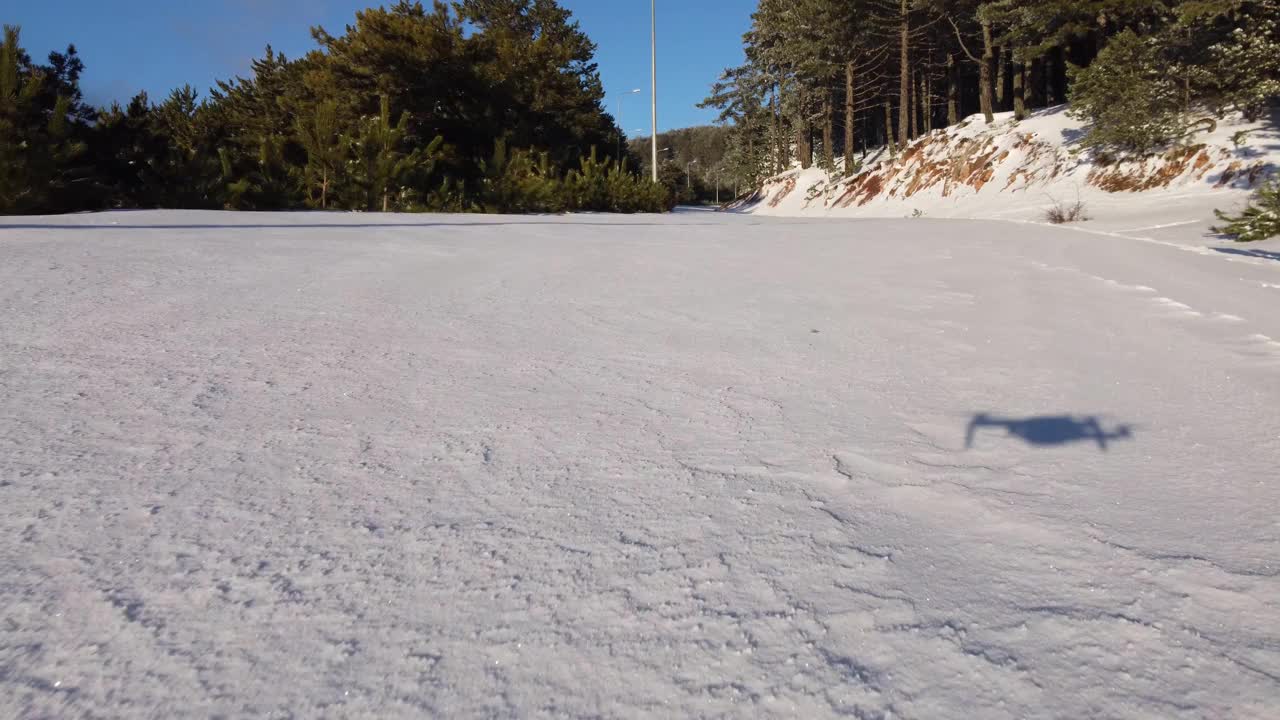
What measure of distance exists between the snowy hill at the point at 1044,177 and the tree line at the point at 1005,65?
0.51m

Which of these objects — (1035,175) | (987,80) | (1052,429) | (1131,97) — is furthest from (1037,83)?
(1052,429)

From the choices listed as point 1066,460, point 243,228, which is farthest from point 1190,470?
point 243,228

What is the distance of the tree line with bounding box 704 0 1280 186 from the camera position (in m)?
11.5

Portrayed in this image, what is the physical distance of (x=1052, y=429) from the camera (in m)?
1.86

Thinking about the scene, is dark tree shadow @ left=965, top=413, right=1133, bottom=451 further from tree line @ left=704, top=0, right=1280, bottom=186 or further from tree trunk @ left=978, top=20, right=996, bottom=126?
tree trunk @ left=978, top=20, right=996, bottom=126

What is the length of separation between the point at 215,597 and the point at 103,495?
19.1 inches

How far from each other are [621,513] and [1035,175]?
692 inches

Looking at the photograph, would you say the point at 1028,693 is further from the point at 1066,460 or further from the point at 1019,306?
the point at 1019,306

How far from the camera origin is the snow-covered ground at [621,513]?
3.10 feet

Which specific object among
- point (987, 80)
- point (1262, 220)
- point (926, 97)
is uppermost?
point (926, 97)

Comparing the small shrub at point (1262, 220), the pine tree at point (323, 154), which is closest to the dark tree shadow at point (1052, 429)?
the small shrub at point (1262, 220)

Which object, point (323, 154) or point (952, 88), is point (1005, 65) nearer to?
point (952, 88)

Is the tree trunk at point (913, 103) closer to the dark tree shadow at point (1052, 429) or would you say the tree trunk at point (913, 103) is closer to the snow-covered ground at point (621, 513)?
the snow-covered ground at point (621, 513)

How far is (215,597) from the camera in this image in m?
1.08
